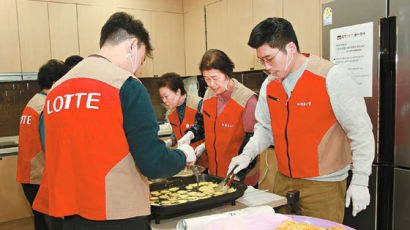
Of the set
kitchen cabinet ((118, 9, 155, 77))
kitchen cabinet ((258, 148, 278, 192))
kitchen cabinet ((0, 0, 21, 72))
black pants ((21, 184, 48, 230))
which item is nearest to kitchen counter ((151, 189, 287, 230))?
black pants ((21, 184, 48, 230))

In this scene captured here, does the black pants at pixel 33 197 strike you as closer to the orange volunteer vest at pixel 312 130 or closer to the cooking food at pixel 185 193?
the cooking food at pixel 185 193

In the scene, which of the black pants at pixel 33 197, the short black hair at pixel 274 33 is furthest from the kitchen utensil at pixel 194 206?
the black pants at pixel 33 197

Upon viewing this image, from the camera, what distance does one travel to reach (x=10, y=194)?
3258 millimetres

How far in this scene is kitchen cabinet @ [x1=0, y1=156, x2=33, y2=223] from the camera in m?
3.24

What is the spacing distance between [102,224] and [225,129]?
1205 millimetres

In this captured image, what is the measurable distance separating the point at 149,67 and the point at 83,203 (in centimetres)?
355

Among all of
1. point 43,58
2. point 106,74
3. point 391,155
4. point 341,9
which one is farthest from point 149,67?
point 106,74

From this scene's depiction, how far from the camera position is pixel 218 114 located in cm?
221

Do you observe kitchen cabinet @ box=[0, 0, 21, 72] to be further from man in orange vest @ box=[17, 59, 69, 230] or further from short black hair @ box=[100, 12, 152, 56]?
short black hair @ box=[100, 12, 152, 56]

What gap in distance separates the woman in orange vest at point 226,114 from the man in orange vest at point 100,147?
105cm

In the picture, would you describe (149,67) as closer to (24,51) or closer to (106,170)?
(24,51)

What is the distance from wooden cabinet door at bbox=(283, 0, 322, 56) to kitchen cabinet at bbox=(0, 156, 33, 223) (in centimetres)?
300

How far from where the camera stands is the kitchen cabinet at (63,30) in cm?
375

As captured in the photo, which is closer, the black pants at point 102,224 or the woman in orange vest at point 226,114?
the black pants at point 102,224
